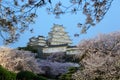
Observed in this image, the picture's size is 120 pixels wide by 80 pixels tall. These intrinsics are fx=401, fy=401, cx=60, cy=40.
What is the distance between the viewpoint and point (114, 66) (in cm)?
1967

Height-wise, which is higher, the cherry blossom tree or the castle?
the castle

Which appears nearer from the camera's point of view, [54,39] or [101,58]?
[101,58]

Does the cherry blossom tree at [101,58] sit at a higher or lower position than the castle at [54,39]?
lower

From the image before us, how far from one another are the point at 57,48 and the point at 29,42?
28.5 feet

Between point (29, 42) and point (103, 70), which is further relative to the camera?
point (29, 42)

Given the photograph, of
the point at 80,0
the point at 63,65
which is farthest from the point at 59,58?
the point at 80,0

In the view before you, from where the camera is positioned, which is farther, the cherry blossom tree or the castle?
the castle

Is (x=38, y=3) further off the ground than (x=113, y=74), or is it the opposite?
(x=38, y=3)

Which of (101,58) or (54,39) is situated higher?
(54,39)

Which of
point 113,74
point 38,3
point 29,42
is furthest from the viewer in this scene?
point 29,42

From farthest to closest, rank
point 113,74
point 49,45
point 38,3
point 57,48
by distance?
point 49,45 → point 57,48 → point 113,74 → point 38,3

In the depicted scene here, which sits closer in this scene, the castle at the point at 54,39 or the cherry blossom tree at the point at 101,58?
the cherry blossom tree at the point at 101,58

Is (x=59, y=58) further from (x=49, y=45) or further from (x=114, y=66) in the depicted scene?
(x=114, y=66)

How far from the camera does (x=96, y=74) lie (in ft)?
68.6
